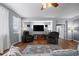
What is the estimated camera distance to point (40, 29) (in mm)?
2287

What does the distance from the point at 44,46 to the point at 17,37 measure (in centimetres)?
60

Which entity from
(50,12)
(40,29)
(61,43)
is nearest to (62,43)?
(61,43)

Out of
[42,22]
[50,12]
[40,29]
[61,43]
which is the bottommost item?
[61,43]

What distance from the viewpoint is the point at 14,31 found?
212 centimetres

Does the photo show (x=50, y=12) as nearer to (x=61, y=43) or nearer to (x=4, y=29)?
(x=61, y=43)

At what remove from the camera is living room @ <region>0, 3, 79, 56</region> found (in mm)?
2039

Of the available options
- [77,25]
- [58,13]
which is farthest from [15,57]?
[77,25]

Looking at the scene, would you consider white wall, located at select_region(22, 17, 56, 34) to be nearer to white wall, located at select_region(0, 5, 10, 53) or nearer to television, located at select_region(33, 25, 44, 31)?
television, located at select_region(33, 25, 44, 31)

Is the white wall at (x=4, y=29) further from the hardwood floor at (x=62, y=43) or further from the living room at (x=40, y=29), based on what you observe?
the hardwood floor at (x=62, y=43)

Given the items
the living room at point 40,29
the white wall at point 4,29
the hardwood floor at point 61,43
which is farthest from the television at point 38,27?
the white wall at point 4,29

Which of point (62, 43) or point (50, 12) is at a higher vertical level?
point (50, 12)

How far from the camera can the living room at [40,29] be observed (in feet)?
6.69

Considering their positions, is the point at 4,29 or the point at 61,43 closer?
the point at 4,29

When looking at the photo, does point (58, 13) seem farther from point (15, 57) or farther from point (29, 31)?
point (15, 57)
